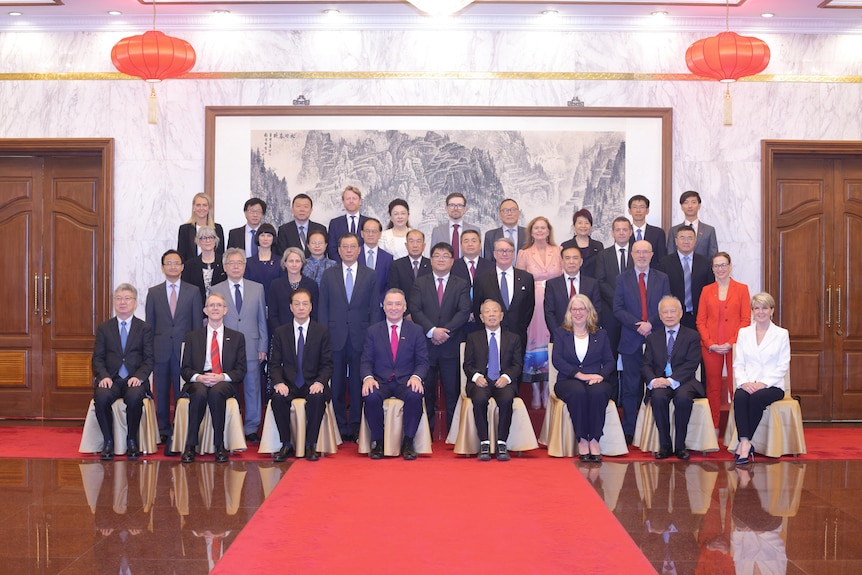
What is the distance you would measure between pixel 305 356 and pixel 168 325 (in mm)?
1144

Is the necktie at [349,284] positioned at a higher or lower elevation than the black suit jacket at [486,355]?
higher

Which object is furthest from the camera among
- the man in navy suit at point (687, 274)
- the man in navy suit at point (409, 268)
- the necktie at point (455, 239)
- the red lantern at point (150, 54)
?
the necktie at point (455, 239)

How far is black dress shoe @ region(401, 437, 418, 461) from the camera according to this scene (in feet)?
20.1

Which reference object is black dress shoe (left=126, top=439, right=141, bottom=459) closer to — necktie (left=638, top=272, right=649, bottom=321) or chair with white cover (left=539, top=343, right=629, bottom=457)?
chair with white cover (left=539, top=343, right=629, bottom=457)

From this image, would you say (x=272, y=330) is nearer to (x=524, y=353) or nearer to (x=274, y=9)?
(x=524, y=353)

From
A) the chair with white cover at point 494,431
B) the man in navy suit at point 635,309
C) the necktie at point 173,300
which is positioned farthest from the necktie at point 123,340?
the man in navy suit at point 635,309

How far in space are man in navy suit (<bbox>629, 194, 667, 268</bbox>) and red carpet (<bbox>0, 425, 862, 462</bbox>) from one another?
1.69 meters

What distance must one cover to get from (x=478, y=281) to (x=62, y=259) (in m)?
4.01

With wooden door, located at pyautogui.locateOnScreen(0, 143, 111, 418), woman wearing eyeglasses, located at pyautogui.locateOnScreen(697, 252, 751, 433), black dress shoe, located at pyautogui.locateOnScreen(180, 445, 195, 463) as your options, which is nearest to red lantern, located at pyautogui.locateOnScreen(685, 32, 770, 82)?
woman wearing eyeglasses, located at pyautogui.locateOnScreen(697, 252, 751, 433)

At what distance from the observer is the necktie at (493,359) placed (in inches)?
249

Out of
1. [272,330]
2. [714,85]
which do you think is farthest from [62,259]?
[714,85]

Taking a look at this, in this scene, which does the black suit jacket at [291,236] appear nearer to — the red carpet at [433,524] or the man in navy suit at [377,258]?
the man in navy suit at [377,258]

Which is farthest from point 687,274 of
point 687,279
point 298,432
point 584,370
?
point 298,432

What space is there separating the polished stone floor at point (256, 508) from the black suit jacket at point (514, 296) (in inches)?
49.6
